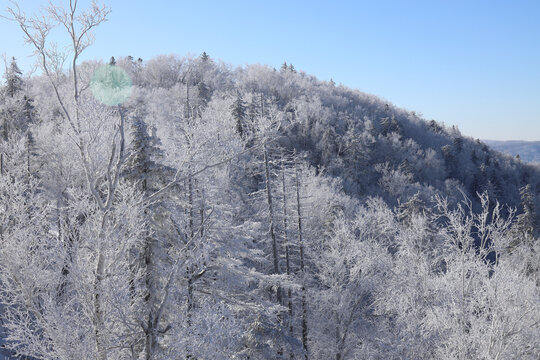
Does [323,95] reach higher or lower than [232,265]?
higher

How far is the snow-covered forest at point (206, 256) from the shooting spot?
21.9ft

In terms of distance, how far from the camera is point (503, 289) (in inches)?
449

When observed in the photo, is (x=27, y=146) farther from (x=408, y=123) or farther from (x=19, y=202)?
(x=408, y=123)

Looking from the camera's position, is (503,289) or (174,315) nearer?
(174,315)

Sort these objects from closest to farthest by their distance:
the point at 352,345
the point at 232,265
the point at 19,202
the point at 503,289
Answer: the point at 503,289
the point at 232,265
the point at 19,202
the point at 352,345

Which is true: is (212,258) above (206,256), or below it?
below

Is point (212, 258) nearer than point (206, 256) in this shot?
No

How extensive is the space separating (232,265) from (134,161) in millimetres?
5546

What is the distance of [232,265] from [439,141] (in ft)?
297

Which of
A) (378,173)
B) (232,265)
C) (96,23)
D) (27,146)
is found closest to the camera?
(96,23)

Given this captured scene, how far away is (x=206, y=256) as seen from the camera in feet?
31.4

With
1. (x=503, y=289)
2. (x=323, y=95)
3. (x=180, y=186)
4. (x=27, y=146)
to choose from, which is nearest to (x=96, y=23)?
(x=180, y=186)

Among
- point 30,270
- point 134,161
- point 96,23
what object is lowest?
point 30,270

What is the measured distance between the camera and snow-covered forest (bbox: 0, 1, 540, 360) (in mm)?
6681
